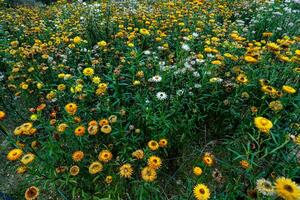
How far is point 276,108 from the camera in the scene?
186cm

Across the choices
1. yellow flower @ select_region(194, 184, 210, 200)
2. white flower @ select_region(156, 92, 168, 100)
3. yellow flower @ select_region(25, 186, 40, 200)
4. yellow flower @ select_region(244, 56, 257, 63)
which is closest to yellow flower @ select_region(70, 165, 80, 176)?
yellow flower @ select_region(25, 186, 40, 200)

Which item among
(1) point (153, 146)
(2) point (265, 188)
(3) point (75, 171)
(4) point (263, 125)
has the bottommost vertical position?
(3) point (75, 171)

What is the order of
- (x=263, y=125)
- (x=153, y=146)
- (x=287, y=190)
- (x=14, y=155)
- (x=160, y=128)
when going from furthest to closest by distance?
(x=160, y=128), (x=153, y=146), (x=14, y=155), (x=263, y=125), (x=287, y=190)

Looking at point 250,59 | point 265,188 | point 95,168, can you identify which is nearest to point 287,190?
point 265,188

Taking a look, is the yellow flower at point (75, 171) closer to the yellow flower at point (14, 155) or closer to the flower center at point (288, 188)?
the yellow flower at point (14, 155)

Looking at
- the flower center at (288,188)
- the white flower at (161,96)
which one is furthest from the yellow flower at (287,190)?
the white flower at (161,96)

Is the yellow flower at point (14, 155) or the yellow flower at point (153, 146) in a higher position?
the yellow flower at point (14, 155)

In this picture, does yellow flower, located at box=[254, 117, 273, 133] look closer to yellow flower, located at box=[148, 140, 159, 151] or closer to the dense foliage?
the dense foliage

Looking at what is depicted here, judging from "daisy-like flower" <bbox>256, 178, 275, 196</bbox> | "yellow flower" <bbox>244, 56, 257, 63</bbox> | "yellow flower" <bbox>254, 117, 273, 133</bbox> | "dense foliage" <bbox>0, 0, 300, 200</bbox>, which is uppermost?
"yellow flower" <bbox>244, 56, 257, 63</bbox>

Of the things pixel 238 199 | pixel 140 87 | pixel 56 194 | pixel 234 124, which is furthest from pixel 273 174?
pixel 56 194

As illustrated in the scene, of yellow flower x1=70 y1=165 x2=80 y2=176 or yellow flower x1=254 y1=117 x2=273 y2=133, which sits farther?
yellow flower x1=70 y1=165 x2=80 y2=176

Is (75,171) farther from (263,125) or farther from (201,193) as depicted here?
(263,125)

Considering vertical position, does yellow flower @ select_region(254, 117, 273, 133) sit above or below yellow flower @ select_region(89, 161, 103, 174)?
above

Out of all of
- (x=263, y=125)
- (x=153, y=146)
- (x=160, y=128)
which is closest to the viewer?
(x=263, y=125)
